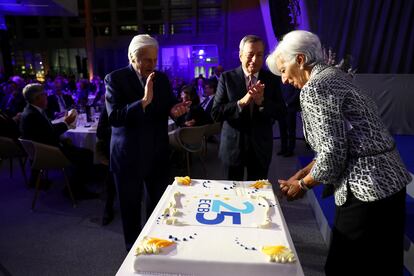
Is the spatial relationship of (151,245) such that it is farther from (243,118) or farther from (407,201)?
(407,201)

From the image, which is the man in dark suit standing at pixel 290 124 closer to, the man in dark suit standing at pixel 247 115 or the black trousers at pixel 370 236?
the man in dark suit standing at pixel 247 115

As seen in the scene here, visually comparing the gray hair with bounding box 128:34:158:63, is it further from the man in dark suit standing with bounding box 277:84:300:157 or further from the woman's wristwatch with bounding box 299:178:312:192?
the man in dark suit standing with bounding box 277:84:300:157

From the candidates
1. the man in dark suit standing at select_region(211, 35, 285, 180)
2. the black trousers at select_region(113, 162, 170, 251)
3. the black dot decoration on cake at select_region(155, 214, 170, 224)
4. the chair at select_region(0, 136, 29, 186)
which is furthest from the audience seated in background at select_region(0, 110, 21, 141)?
the black dot decoration on cake at select_region(155, 214, 170, 224)

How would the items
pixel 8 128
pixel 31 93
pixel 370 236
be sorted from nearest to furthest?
pixel 370 236
pixel 31 93
pixel 8 128

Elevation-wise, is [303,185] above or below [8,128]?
above

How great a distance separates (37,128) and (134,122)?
1943 millimetres

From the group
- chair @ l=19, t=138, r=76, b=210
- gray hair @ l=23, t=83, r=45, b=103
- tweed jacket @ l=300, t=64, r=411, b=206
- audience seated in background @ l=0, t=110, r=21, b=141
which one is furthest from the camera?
audience seated in background @ l=0, t=110, r=21, b=141

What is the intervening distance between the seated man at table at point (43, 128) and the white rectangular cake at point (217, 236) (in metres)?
2.29

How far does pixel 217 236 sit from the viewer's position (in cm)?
119

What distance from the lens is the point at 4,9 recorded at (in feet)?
32.4

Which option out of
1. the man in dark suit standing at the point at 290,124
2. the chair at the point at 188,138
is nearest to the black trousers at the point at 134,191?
the chair at the point at 188,138

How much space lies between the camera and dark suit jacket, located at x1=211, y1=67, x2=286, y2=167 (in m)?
2.14

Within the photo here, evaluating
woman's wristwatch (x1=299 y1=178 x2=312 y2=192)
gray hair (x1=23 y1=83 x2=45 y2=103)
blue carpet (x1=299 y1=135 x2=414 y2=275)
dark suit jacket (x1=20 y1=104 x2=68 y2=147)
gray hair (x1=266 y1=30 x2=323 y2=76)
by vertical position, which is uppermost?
gray hair (x1=266 y1=30 x2=323 y2=76)

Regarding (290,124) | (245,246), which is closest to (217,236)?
(245,246)
